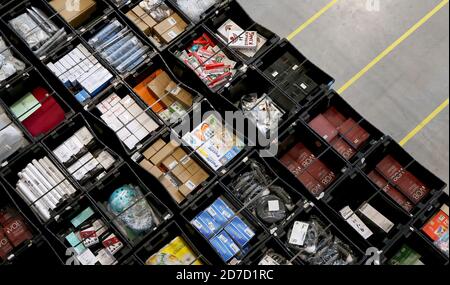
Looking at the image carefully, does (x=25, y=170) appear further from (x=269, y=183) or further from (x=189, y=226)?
(x=269, y=183)

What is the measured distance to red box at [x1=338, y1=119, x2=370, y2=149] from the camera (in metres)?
12.1

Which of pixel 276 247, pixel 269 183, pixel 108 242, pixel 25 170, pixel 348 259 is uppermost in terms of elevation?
pixel 25 170

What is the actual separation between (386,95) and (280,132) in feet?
9.31

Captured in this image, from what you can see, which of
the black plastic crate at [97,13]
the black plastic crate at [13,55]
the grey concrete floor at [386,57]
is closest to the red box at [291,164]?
the grey concrete floor at [386,57]

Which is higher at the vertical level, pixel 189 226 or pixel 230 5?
pixel 230 5

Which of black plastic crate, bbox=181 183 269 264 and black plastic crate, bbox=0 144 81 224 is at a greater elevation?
black plastic crate, bbox=0 144 81 224

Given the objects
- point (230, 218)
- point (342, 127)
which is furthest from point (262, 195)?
point (342, 127)

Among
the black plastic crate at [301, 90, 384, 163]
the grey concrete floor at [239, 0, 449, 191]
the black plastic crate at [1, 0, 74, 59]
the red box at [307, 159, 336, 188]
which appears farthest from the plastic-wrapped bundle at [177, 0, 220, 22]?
the red box at [307, 159, 336, 188]

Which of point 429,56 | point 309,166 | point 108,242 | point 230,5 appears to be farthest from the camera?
point 429,56

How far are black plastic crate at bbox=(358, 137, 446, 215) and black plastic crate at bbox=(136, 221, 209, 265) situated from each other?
3.25 meters

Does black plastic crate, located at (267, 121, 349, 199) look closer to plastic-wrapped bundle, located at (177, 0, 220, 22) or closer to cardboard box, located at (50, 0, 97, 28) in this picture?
plastic-wrapped bundle, located at (177, 0, 220, 22)

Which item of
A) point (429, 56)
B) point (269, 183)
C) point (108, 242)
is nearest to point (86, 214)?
point (108, 242)

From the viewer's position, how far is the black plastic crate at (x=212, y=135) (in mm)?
11859

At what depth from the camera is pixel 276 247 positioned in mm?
11344
